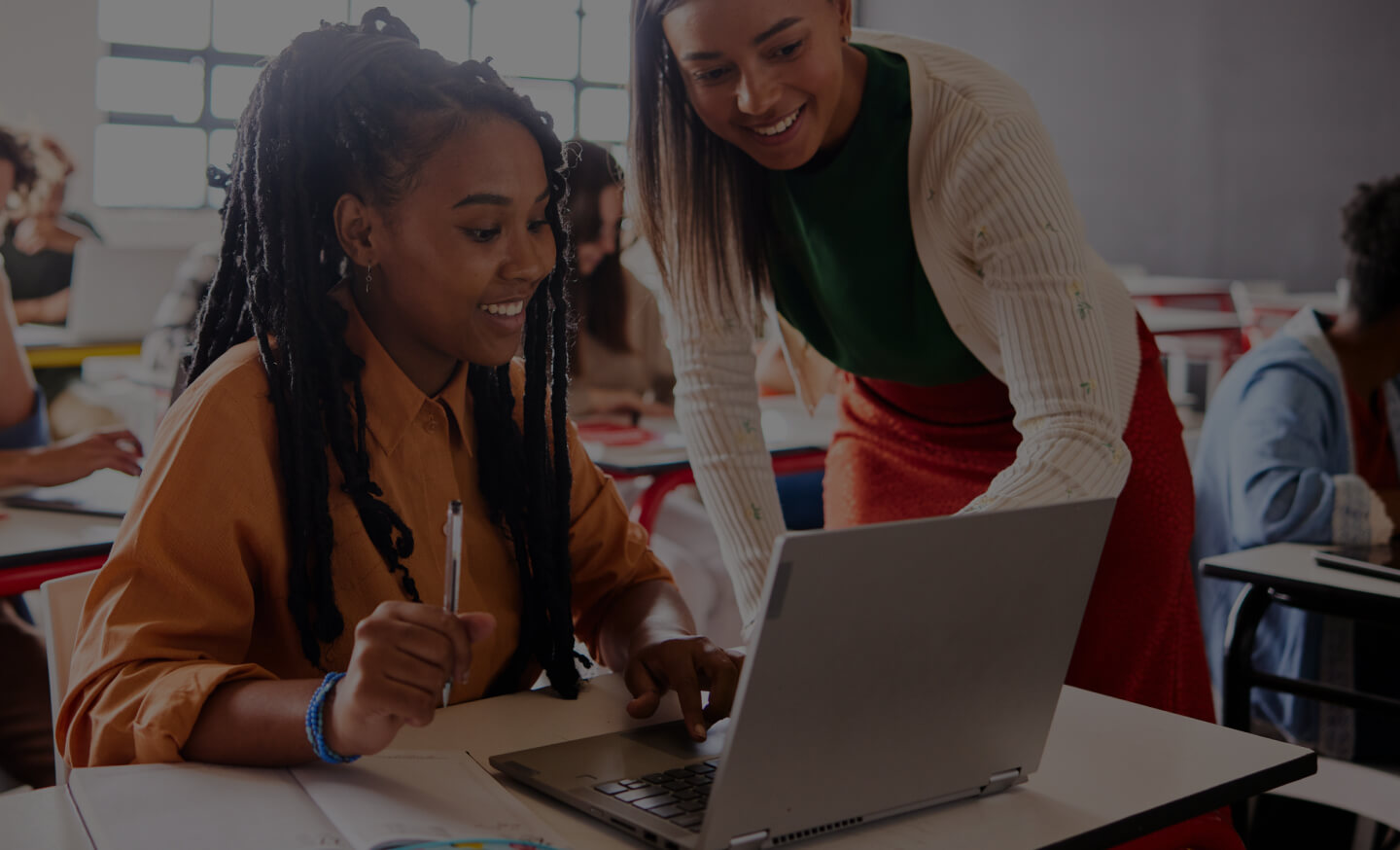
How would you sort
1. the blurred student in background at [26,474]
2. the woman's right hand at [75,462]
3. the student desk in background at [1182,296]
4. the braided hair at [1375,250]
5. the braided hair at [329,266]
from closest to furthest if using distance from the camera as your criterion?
the braided hair at [329,266] < the blurred student in background at [26,474] < the woman's right hand at [75,462] < the braided hair at [1375,250] < the student desk in background at [1182,296]

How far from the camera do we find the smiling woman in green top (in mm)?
1235

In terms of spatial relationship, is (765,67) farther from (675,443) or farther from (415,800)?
(675,443)

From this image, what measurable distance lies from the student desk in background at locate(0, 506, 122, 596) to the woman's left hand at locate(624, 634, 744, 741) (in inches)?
32.9

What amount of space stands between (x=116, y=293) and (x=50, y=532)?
298 cm

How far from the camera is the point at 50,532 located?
5.80 feet

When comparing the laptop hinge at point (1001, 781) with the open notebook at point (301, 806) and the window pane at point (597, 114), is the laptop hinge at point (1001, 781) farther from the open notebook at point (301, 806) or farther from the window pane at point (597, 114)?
the window pane at point (597, 114)

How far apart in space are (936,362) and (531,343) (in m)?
0.47

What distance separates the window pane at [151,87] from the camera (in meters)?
7.11

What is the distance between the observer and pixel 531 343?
129 centimetres

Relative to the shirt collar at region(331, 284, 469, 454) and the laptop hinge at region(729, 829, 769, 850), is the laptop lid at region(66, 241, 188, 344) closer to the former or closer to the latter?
the shirt collar at region(331, 284, 469, 454)

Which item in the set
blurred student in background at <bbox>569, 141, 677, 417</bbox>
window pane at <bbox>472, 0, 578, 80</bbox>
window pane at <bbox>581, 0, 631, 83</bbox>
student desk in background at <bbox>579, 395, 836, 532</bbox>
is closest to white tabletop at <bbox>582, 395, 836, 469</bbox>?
student desk in background at <bbox>579, 395, 836, 532</bbox>

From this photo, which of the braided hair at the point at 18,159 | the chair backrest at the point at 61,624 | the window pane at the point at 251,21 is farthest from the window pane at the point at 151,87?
the chair backrest at the point at 61,624

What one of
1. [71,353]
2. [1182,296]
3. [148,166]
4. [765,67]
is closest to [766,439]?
[765,67]

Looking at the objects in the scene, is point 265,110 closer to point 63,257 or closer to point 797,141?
point 797,141
